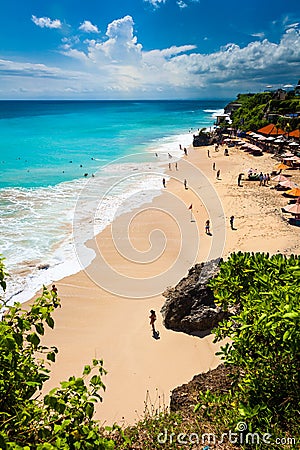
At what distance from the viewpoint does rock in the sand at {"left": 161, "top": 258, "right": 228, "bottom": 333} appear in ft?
33.1

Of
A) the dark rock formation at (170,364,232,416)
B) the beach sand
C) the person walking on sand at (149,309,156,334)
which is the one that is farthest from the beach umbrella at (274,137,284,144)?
the dark rock formation at (170,364,232,416)

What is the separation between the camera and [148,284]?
14.1 metres

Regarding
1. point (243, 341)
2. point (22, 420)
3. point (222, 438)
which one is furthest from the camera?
point (222, 438)

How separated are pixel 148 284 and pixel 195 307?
418 cm

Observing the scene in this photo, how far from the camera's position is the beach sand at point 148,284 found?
29.7ft

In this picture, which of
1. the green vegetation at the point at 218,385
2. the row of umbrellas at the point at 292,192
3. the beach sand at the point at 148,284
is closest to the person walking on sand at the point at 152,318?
the beach sand at the point at 148,284

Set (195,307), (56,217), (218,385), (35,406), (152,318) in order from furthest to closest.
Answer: (56,217) < (152,318) < (195,307) < (218,385) < (35,406)

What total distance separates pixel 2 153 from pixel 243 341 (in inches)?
2351

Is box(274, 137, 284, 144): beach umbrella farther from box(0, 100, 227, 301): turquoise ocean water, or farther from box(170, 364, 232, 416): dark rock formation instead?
box(170, 364, 232, 416): dark rock formation

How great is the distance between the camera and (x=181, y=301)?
10.4 m

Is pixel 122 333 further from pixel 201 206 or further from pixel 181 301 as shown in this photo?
pixel 201 206

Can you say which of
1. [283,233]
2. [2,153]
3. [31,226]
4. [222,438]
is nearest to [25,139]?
[2,153]

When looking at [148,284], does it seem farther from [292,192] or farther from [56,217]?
[292,192]

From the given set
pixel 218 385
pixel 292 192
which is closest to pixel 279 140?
pixel 292 192
